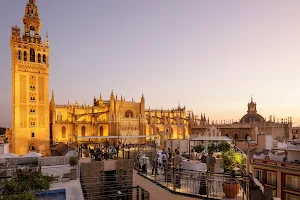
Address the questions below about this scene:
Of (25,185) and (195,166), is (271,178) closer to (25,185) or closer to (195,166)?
(195,166)

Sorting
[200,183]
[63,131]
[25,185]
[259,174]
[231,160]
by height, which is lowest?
[259,174]

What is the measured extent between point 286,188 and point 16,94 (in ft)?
123

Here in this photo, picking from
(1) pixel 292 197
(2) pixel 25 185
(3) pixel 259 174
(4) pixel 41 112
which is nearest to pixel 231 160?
(2) pixel 25 185

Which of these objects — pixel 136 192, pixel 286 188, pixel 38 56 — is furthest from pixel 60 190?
pixel 38 56

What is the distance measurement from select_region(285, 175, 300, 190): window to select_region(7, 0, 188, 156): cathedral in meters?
16.4

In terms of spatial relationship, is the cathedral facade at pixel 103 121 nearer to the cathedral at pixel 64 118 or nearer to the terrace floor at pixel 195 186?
the cathedral at pixel 64 118

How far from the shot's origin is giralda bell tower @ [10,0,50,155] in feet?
132

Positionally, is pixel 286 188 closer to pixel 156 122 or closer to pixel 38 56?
pixel 38 56

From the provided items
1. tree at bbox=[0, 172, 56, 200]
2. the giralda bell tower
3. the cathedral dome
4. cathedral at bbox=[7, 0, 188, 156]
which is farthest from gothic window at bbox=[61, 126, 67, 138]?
tree at bbox=[0, 172, 56, 200]

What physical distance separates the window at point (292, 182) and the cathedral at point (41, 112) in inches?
646

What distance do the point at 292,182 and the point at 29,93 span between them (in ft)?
123

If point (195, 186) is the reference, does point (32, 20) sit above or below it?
above

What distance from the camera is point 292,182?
1672 centimetres

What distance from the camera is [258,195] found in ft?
26.3
